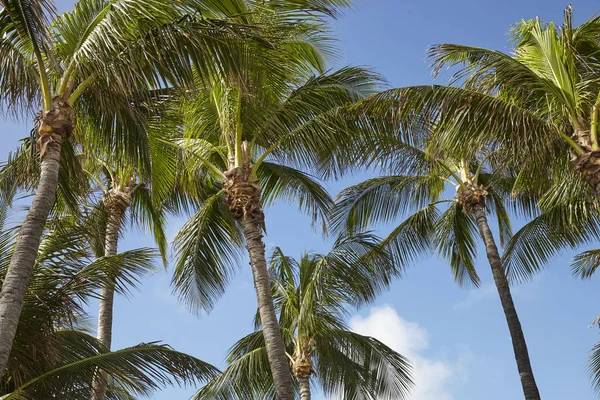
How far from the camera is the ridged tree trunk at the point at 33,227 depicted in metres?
6.47

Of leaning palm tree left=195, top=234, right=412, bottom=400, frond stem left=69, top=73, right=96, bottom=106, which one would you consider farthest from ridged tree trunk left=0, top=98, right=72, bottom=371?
leaning palm tree left=195, top=234, right=412, bottom=400

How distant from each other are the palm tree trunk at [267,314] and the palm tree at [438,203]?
3.76 meters

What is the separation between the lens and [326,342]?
14.6 metres

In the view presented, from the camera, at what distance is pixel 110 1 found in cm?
852

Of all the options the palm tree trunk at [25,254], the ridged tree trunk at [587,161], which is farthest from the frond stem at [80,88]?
the ridged tree trunk at [587,161]

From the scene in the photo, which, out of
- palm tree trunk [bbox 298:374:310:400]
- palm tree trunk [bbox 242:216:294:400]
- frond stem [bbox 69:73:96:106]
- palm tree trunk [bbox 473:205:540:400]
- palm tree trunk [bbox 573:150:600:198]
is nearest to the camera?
frond stem [bbox 69:73:96:106]

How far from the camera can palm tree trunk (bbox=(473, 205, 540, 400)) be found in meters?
12.4

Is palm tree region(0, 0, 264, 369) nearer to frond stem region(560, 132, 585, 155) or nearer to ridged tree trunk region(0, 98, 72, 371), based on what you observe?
ridged tree trunk region(0, 98, 72, 371)

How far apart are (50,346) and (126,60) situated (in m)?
3.62

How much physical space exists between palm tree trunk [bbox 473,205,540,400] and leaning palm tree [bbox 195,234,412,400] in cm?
209

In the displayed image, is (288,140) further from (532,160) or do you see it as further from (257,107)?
(532,160)

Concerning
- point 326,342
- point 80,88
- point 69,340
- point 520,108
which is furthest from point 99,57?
point 326,342

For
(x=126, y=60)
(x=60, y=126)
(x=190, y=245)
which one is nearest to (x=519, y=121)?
(x=126, y=60)

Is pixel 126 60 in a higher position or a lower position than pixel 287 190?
lower
